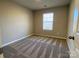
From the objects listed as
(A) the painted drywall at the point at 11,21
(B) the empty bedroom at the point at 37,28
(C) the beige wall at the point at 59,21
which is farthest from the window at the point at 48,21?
(A) the painted drywall at the point at 11,21

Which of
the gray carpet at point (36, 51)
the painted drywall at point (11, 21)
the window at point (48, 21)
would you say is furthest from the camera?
the window at point (48, 21)

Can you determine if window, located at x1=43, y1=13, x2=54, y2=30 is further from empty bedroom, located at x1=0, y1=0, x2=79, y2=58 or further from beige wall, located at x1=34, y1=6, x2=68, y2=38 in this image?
beige wall, located at x1=34, y1=6, x2=68, y2=38

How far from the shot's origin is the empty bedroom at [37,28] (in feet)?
7.72

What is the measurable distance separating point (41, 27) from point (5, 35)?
3.08 m

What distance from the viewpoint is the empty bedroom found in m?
2.35

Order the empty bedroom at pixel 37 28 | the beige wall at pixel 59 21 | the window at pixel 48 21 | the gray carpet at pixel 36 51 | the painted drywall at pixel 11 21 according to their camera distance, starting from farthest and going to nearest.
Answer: the window at pixel 48 21, the beige wall at pixel 59 21, the painted drywall at pixel 11 21, the empty bedroom at pixel 37 28, the gray carpet at pixel 36 51

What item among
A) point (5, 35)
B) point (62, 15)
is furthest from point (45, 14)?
point (5, 35)

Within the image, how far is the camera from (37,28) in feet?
18.1

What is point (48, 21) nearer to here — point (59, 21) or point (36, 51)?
point (59, 21)

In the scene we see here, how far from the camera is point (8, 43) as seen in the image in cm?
317

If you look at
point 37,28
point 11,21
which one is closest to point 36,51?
point 11,21

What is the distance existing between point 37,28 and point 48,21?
1.33 meters

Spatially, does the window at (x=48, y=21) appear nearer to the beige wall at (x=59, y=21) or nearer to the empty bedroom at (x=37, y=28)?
the empty bedroom at (x=37, y=28)

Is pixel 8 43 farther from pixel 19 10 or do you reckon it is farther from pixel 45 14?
pixel 45 14
